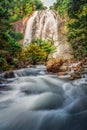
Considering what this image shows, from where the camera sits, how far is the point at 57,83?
9.21 metres

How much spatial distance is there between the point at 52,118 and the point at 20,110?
3.40 feet

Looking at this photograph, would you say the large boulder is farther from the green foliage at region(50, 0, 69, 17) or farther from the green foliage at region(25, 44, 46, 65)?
the green foliage at region(50, 0, 69, 17)

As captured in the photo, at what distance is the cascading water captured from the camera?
3094cm

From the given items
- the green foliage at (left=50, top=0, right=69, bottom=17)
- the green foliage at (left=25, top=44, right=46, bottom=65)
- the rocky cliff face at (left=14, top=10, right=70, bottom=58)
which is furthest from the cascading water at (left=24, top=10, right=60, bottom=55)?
the green foliage at (left=25, top=44, right=46, bottom=65)

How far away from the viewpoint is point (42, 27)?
104 ft

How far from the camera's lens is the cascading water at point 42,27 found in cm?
3094

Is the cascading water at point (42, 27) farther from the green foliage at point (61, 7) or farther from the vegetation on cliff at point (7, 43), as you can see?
the vegetation on cliff at point (7, 43)

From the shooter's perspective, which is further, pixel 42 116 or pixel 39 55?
pixel 39 55

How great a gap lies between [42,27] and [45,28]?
59 cm

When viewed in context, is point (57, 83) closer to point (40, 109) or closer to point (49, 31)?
point (40, 109)

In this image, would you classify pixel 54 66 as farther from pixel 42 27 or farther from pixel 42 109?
pixel 42 27

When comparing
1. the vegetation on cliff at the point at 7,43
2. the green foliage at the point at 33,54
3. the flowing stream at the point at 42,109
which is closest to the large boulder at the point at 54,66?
the vegetation on cliff at the point at 7,43

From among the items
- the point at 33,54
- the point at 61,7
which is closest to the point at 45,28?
the point at 61,7

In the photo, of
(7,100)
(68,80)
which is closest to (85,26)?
(68,80)
